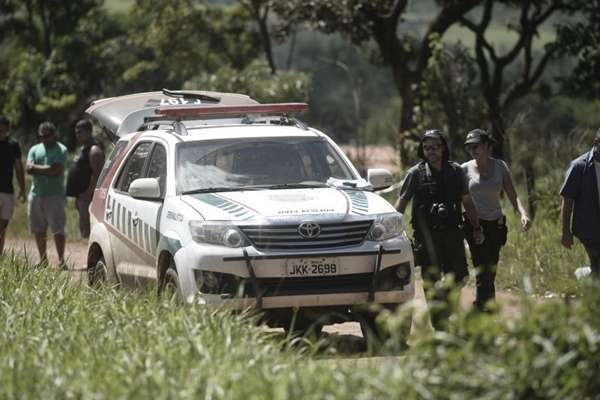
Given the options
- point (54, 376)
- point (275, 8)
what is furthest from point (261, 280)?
point (275, 8)

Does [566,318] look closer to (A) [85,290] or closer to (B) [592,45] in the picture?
(A) [85,290]

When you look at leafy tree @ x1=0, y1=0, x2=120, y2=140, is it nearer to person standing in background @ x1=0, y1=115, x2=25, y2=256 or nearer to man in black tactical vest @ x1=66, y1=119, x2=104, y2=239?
man in black tactical vest @ x1=66, y1=119, x2=104, y2=239

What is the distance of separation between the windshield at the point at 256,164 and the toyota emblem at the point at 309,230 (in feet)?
2.91

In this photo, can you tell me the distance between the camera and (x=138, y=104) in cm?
1475

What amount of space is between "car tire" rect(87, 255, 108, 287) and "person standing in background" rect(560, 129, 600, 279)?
3815 mm

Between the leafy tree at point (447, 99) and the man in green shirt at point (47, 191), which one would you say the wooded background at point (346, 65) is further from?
the man in green shirt at point (47, 191)

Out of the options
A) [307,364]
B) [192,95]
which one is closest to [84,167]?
[192,95]

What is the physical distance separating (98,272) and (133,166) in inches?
40.6

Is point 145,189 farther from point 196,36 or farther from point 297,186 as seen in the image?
point 196,36

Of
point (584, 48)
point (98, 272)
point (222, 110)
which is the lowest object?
point (584, 48)

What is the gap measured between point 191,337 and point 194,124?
4.58 m

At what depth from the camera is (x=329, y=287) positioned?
10.6 metres

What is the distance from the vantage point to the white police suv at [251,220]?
1052 cm

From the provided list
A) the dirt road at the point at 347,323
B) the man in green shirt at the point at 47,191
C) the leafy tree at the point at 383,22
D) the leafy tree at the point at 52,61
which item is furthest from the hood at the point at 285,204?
the leafy tree at the point at 52,61
